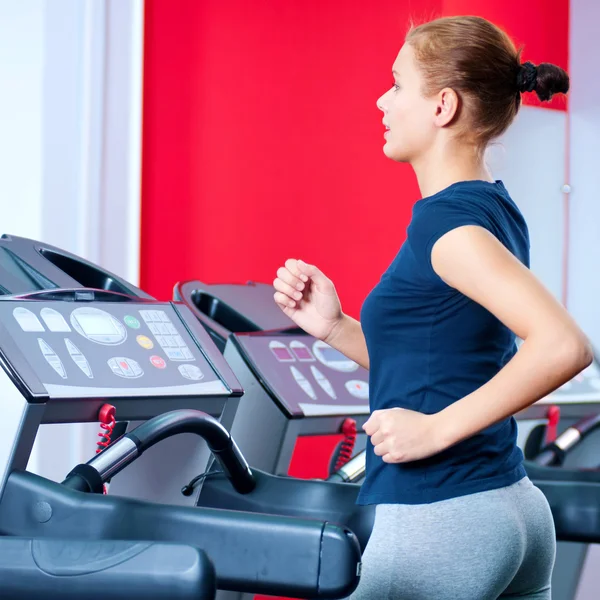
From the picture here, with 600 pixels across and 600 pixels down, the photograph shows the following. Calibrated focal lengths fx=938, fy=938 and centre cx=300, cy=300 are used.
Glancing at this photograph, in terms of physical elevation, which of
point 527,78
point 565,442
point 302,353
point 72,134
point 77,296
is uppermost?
point 72,134

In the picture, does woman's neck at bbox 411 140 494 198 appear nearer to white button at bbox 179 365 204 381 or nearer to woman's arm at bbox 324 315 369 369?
woman's arm at bbox 324 315 369 369

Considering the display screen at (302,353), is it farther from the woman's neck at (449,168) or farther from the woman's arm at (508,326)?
the woman's arm at (508,326)

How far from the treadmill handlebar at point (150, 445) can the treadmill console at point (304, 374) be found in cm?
37

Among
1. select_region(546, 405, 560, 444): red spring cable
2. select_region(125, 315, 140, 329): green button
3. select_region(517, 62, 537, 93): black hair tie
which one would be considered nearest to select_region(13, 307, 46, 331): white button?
select_region(125, 315, 140, 329): green button

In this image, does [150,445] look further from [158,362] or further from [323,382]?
[323,382]

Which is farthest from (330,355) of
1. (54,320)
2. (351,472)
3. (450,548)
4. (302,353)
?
(450,548)

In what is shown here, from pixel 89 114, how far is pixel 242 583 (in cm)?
176

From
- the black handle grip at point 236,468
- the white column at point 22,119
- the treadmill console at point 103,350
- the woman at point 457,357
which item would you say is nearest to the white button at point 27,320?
the treadmill console at point 103,350

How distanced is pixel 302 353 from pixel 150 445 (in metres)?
0.74

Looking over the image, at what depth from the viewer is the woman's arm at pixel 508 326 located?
0.99 m

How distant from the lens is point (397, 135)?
4.01ft

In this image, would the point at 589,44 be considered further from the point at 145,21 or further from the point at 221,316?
the point at 221,316

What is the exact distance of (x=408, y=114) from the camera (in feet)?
3.98

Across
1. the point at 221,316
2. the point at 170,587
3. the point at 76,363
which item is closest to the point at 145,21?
the point at 221,316
